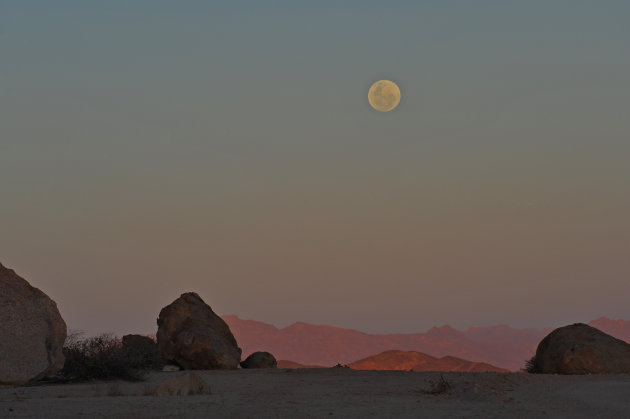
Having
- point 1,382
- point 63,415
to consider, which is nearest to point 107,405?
point 63,415

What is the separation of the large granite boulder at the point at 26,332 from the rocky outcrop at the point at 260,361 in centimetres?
1129

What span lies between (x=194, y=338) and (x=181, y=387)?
12.8 meters

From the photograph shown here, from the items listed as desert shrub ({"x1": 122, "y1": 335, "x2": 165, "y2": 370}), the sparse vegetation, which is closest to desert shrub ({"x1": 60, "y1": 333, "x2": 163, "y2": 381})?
desert shrub ({"x1": 122, "y1": 335, "x2": 165, "y2": 370})

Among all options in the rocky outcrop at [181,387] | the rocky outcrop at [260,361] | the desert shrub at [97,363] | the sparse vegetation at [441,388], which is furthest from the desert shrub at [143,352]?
the sparse vegetation at [441,388]

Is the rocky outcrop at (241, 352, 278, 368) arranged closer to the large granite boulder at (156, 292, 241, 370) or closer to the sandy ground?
the large granite boulder at (156, 292, 241, 370)

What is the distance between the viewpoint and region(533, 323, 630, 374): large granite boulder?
2452 cm

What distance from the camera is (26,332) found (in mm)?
19594

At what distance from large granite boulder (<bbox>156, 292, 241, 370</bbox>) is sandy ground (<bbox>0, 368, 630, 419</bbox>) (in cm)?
663

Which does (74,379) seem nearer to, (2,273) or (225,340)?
(2,273)

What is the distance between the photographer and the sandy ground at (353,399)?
12883 mm

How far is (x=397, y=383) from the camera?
19.6 m

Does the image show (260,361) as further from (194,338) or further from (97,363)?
(97,363)

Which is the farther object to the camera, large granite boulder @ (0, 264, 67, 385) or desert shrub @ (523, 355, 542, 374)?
desert shrub @ (523, 355, 542, 374)

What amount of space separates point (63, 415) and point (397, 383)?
374 inches
